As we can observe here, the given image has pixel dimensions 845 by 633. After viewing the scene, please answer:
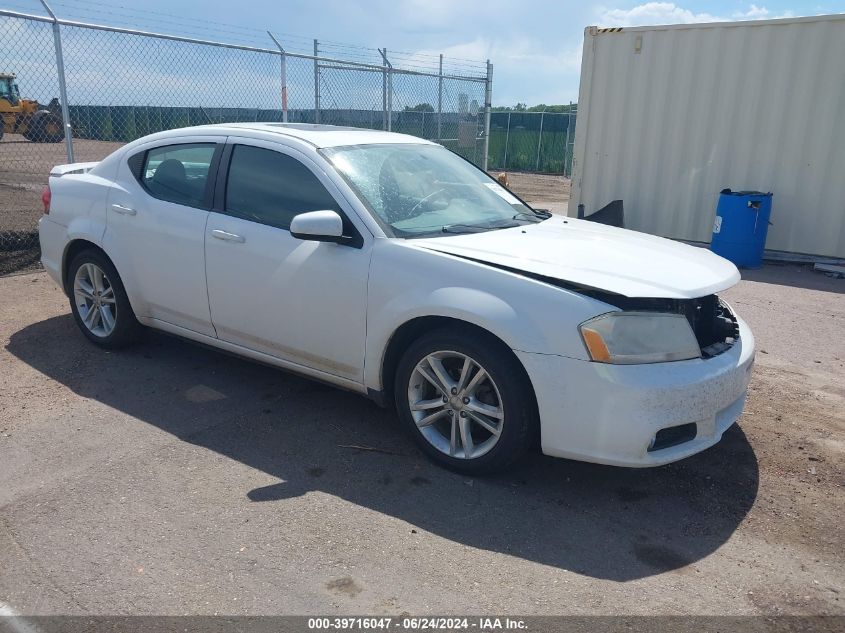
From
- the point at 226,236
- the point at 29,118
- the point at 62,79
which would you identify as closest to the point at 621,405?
the point at 226,236

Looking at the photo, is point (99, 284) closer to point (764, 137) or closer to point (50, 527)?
point (50, 527)

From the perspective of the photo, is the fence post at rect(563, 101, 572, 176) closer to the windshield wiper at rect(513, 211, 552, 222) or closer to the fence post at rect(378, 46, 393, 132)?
the fence post at rect(378, 46, 393, 132)

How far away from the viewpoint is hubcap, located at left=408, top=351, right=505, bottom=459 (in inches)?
139

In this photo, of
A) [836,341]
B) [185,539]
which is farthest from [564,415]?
[836,341]

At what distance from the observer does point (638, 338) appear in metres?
3.24

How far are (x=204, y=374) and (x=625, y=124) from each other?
26.5 ft

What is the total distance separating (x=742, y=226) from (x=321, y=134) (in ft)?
22.1

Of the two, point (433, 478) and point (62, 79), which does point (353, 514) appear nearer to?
point (433, 478)

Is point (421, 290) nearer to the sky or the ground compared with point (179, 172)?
nearer to the ground

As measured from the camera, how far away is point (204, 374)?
16.4 feet

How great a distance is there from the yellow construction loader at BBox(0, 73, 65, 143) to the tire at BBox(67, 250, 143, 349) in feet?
12.4

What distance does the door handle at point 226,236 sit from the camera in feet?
13.9

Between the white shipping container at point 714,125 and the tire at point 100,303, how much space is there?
8049 millimetres

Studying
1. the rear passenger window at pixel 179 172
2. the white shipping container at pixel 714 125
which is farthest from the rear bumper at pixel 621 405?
the white shipping container at pixel 714 125
